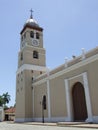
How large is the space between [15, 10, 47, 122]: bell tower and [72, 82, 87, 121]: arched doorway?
1072cm

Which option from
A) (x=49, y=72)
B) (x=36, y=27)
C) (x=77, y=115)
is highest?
(x=36, y=27)

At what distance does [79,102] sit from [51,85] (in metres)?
5.81

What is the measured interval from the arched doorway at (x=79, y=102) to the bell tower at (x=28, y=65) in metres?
10.7

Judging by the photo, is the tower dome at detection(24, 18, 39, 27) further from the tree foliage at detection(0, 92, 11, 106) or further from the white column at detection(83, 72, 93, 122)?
the tree foliage at detection(0, 92, 11, 106)

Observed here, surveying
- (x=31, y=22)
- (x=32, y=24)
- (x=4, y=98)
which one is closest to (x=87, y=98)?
(x=32, y=24)

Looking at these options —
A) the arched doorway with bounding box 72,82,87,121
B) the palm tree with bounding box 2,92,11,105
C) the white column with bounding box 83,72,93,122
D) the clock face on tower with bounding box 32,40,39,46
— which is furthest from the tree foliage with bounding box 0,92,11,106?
the white column with bounding box 83,72,93,122

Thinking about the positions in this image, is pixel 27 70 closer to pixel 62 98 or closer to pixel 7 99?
pixel 62 98

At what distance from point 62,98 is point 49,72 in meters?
5.32

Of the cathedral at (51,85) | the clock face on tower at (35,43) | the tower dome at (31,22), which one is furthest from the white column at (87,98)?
the tower dome at (31,22)

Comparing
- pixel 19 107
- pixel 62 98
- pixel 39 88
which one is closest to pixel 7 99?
pixel 19 107

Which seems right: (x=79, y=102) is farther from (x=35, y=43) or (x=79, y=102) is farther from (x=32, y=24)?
(x=32, y=24)

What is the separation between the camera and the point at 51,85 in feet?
83.6

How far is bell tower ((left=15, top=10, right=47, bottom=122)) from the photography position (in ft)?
98.2

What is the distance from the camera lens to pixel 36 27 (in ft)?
117
